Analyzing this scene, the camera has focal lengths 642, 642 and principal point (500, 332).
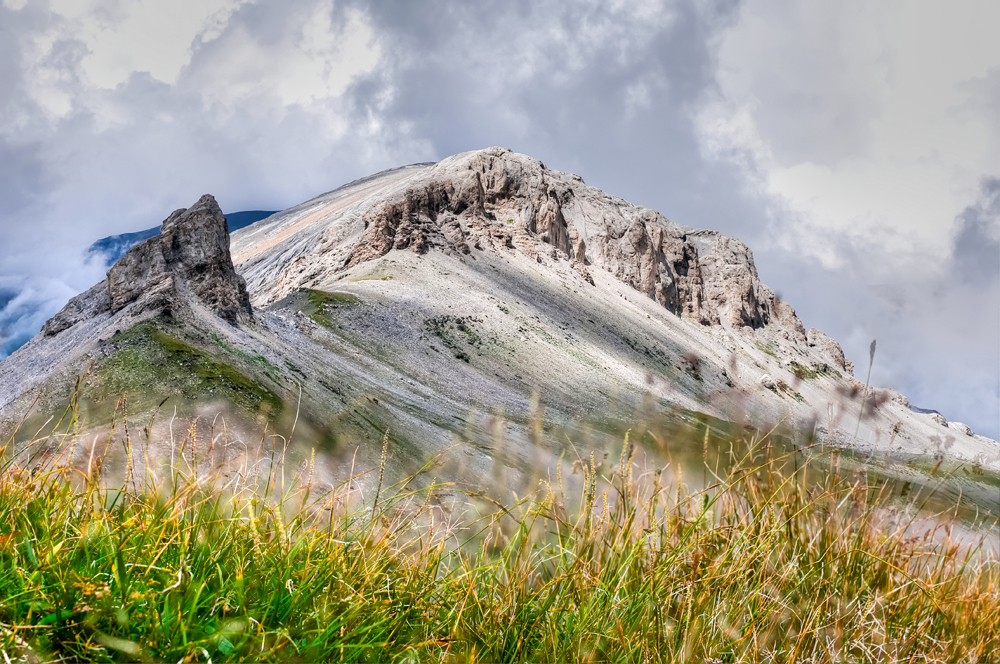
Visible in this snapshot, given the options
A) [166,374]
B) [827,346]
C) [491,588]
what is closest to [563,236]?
[827,346]

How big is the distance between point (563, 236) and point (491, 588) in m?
61.5

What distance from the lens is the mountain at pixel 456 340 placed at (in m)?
4.54

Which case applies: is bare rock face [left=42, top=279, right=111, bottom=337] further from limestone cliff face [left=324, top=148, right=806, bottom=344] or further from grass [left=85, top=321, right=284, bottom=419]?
limestone cliff face [left=324, top=148, right=806, bottom=344]

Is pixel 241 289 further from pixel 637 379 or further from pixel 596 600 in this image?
pixel 637 379

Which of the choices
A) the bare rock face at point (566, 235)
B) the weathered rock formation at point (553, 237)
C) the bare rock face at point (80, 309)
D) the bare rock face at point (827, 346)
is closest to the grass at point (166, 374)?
the bare rock face at point (80, 309)

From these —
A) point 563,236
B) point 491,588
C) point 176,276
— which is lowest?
point 176,276

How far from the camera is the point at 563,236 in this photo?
6297 cm

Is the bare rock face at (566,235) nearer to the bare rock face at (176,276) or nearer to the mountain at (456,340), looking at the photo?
the mountain at (456,340)

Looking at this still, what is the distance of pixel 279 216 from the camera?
99.2 meters

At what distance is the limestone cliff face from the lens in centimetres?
4550

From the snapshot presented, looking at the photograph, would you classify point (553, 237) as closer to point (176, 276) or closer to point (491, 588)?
point (176, 276)

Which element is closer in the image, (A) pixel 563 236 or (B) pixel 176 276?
(B) pixel 176 276

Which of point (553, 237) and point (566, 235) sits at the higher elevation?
point (566, 235)

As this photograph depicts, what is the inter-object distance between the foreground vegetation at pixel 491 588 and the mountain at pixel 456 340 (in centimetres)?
47
